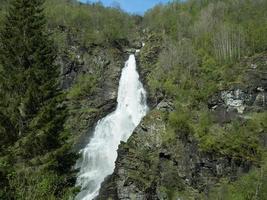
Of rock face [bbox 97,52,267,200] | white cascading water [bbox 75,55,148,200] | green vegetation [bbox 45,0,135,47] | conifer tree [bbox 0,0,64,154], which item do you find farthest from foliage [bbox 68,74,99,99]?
conifer tree [bbox 0,0,64,154]

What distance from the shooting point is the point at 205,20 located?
93.1 metres

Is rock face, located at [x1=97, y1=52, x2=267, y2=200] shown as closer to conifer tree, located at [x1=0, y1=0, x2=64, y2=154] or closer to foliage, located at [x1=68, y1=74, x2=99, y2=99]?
foliage, located at [x1=68, y1=74, x2=99, y2=99]

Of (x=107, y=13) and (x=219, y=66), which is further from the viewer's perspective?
(x=107, y=13)

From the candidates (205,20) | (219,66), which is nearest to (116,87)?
(219,66)

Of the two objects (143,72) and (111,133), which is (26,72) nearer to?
(111,133)

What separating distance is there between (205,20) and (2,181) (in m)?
A: 79.3

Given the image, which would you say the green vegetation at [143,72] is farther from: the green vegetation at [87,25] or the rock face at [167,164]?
the rock face at [167,164]

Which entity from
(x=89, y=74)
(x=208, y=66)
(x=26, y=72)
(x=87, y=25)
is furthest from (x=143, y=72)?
(x=26, y=72)

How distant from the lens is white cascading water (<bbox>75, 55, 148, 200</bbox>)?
173 feet

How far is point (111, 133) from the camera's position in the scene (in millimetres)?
62500

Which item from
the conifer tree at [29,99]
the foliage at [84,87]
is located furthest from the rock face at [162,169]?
the conifer tree at [29,99]

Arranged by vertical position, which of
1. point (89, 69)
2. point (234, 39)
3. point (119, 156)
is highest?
point (234, 39)

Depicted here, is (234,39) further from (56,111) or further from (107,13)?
(56,111)

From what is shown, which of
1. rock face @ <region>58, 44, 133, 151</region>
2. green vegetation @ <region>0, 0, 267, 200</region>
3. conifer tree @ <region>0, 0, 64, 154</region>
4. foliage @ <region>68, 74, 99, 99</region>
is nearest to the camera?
green vegetation @ <region>0, 0, 267, 200</region>
